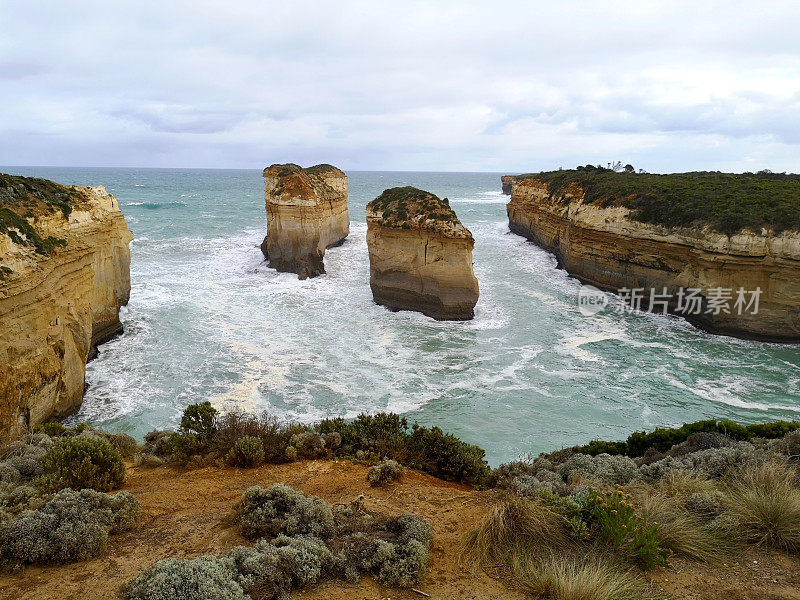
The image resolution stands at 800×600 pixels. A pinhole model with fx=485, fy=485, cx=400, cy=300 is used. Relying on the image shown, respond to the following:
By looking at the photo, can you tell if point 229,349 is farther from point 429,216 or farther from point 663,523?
point 663,523

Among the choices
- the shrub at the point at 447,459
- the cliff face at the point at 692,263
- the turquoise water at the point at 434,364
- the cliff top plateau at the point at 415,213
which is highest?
the cliff top plateau at the point at 415,213

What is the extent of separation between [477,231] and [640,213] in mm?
22047

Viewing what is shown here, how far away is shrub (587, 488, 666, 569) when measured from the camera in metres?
4.23

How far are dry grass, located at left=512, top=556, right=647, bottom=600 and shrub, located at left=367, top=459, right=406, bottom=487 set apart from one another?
2.39 metres

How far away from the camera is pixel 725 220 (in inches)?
747

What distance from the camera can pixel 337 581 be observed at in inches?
167

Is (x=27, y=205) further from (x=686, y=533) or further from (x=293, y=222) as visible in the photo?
(x=293, y=222)

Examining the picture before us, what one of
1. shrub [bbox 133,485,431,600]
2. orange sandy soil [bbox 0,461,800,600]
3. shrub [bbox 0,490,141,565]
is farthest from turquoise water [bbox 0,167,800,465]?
shrub [bbox 0,490,141,565]

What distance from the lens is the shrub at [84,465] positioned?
19.1 feet

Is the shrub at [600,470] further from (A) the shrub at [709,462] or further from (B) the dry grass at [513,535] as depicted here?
(B) the dry grass at [513,535]

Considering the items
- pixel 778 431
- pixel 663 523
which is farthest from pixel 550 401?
pixel 663 523

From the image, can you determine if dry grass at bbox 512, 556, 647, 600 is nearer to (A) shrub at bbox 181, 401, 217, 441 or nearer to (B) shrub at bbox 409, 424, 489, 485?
(B) shrub at bbox 409, 424, 489, 485

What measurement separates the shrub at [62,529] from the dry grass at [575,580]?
12.9ft

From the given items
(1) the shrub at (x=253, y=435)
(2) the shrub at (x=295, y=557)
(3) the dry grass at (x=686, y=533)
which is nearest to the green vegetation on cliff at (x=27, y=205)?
(1) the shrub at (x=253, y=435)
